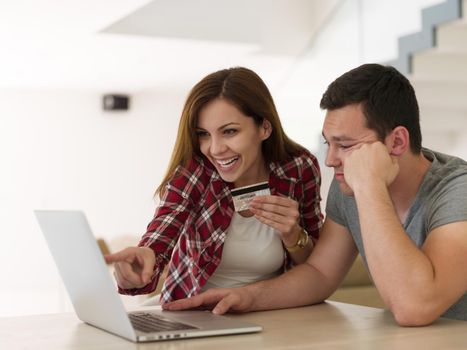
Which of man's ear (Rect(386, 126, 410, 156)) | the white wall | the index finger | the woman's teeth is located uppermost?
man's ear (Rect(386, 126, 410, 156))

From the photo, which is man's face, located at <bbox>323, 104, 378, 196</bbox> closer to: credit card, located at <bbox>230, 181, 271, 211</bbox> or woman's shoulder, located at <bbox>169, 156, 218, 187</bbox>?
credit card, located at <bbox>230, 181, 271, 211</bbox>

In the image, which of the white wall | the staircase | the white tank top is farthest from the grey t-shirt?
the white wall

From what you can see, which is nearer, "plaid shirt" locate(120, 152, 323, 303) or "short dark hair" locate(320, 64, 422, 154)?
"short dark hair" locate(320, 64, 422, 154)

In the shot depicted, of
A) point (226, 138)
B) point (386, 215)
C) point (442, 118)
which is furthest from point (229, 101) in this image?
point (442, 118)

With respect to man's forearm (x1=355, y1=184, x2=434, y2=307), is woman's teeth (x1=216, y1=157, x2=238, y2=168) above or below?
above

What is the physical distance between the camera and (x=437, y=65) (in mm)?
5633

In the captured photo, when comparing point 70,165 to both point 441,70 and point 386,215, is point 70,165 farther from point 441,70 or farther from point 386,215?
point 386,215

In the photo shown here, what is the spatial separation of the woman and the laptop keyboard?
1.05 feet

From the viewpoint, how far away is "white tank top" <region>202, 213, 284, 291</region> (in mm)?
2105

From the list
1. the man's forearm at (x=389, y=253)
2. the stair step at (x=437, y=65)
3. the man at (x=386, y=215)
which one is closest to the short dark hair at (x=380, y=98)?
the man at (x=386, y=215)

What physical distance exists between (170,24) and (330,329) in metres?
5.46

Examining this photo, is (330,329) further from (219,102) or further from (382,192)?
(219,102)

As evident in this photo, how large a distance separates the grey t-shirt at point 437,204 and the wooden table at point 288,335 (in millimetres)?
198

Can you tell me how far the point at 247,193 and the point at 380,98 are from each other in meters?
0.46
